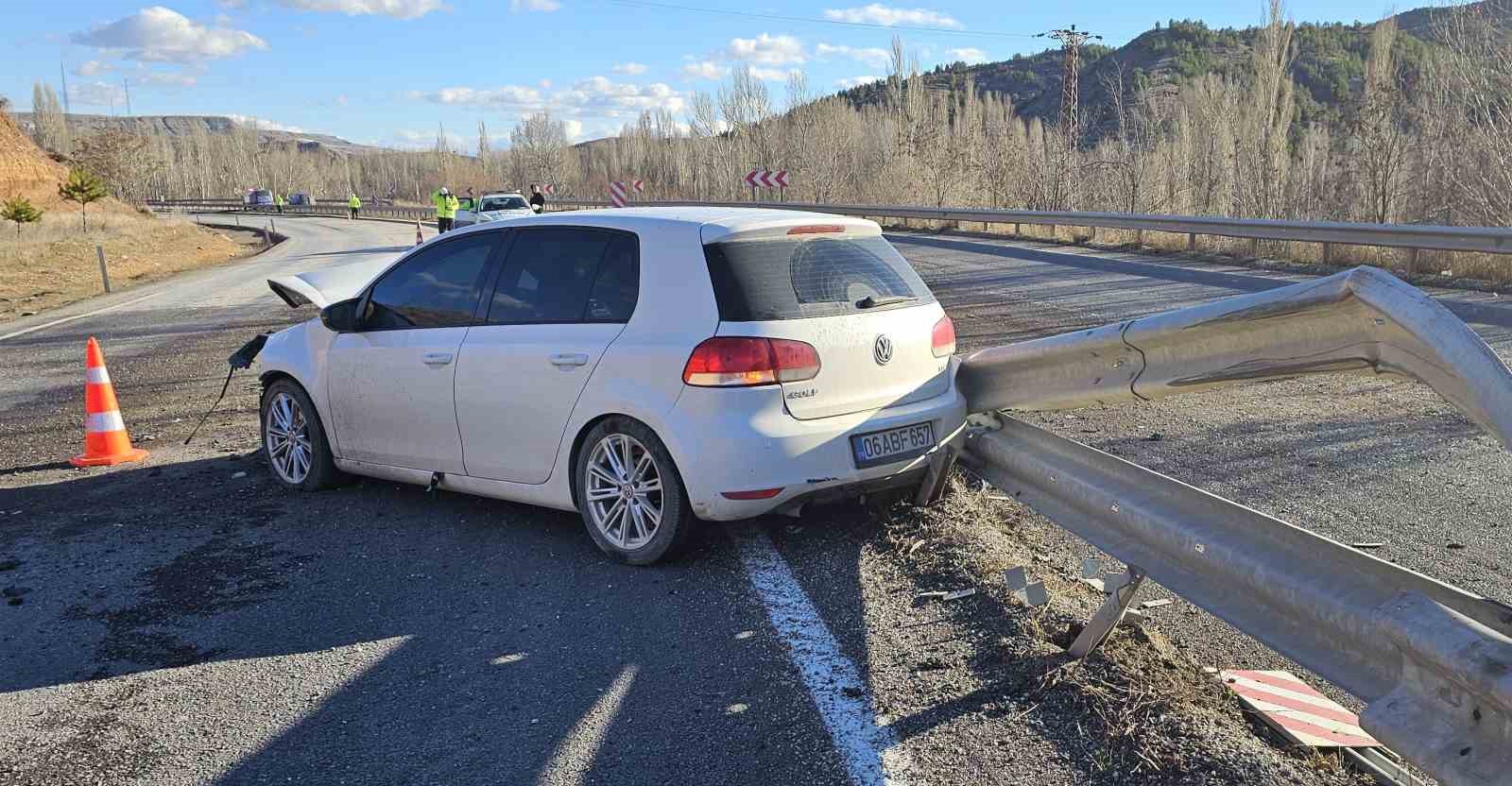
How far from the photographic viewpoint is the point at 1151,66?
124m

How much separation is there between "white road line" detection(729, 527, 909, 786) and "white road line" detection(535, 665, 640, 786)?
64 centimetres

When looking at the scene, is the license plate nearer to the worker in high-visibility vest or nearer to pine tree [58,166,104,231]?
the worker in high-visibility vest

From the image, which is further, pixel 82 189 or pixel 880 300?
pixel 82 189

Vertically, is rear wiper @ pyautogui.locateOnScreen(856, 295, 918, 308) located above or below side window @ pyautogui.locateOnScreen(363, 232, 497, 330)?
below

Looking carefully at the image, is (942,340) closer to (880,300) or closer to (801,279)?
(880,300)

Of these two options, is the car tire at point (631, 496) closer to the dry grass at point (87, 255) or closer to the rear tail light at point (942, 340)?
the rear tail light at point (942, 340)

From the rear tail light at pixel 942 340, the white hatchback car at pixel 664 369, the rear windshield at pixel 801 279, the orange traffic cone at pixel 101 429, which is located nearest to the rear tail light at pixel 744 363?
the white hatchback car at pixel 664 369

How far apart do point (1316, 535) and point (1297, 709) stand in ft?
2.35

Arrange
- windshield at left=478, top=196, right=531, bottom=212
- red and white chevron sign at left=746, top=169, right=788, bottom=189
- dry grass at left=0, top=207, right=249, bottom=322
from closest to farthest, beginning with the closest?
dry grass at left=0, top=207, right=249, bottom=322, windshield at left=478, top=196, right=531, bottom=212, red and white chevron sign at left=746, top=169, right=788, bottom=189

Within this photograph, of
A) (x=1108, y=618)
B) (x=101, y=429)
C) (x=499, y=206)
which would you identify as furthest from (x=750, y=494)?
(x=499, y=206)

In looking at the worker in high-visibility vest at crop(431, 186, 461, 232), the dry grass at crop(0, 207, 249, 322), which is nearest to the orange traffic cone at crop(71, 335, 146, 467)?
the dry grass at crop(0, 207, 249, 322)

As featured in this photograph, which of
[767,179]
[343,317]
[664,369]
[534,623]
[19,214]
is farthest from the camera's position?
[767,179]

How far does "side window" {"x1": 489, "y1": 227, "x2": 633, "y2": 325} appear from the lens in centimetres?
540

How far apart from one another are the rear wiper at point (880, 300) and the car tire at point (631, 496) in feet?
3.79
